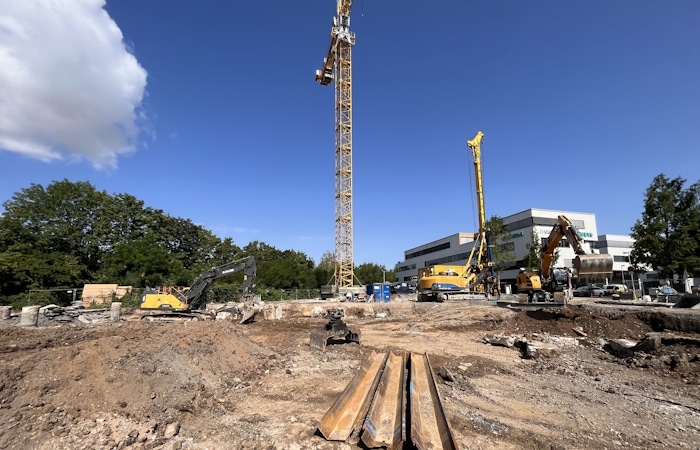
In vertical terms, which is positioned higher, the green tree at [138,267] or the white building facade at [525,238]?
the white building facade at [525,238]

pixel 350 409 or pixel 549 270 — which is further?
pixel 549 270

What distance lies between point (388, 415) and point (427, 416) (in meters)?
0.67

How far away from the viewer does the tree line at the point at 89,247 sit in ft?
121

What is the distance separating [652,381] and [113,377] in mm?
11938

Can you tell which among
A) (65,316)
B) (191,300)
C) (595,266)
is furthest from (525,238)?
(65,316)

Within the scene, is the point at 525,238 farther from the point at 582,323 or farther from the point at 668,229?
the point at 582,323

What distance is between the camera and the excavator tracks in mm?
5129

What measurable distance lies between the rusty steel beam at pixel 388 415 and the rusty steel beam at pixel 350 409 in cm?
20

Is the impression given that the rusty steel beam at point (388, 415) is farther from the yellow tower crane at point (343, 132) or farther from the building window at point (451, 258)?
the building window at point (451, 258)

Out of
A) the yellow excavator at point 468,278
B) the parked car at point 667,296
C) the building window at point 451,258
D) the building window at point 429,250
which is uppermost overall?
the building window at point 429,250

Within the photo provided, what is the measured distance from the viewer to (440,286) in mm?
29188

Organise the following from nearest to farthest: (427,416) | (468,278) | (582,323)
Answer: (427,416)
(582,323)
(468,278)

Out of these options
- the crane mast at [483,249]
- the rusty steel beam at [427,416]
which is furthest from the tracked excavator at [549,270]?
the rusty steel beam at [427,416]

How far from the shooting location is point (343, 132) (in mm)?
52750
